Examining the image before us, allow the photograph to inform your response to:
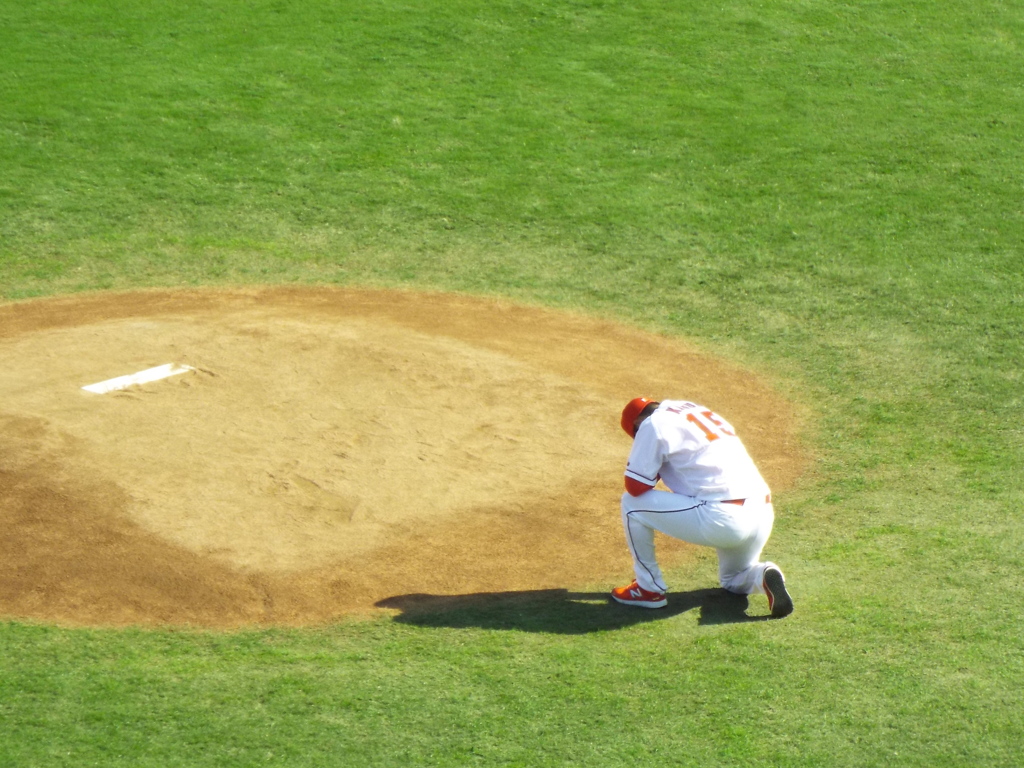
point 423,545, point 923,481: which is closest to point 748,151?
point 923,481

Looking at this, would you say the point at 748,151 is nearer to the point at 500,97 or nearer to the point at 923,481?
the point at 500,97

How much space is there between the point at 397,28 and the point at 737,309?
7.52 m

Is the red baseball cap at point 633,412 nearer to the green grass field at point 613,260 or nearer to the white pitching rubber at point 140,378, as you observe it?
the green grass field at point 613,260

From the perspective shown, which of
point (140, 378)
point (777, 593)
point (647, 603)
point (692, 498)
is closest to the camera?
point (777, 593)

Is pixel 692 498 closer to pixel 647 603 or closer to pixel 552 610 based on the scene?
pixel 647 603

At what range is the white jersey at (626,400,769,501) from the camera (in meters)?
6.21

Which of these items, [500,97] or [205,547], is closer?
[205,547]

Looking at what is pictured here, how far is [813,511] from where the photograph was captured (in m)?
7.91

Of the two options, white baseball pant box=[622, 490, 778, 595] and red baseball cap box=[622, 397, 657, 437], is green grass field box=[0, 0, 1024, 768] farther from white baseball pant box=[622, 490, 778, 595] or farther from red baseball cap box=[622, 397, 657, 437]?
red baseball cap box=[622, 397, 657, 437]

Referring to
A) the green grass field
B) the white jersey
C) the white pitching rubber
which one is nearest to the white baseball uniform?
the white jersey

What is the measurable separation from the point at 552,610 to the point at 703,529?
3.21 feet

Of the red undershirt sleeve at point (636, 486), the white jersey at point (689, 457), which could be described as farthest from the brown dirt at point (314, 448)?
the white jersey at point (689, 457)

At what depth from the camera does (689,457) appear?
6250 mm

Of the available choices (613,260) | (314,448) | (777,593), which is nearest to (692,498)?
(777,593)
